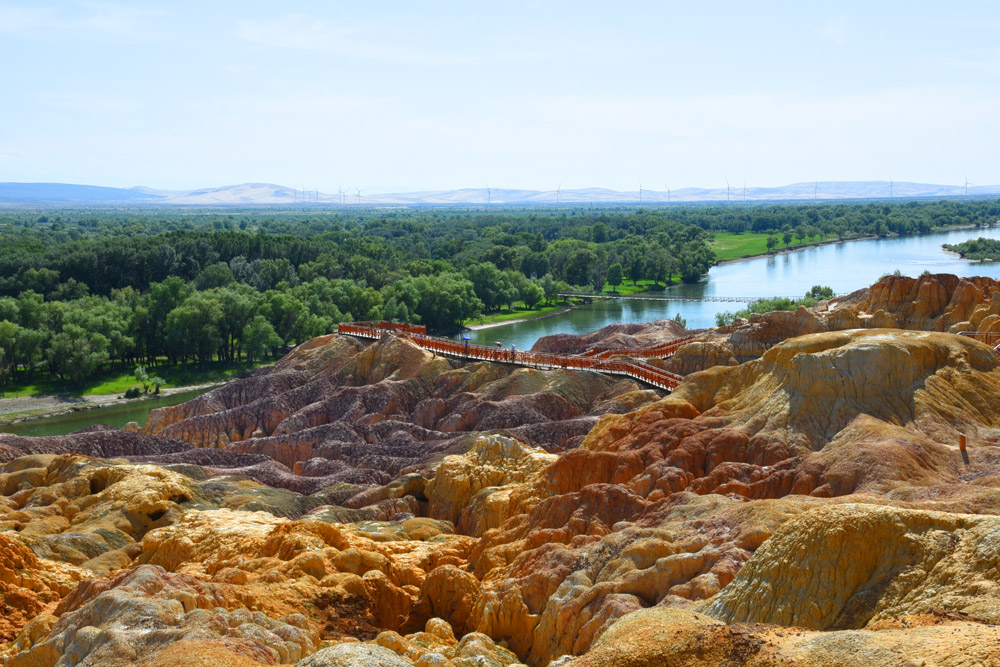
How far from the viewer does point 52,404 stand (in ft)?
277

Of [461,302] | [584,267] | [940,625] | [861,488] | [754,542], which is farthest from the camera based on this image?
[584,267]

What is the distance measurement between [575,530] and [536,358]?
1362 inches

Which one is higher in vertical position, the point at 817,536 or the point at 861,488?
the point at 817,536

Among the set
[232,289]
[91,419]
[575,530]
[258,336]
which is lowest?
[91,419]

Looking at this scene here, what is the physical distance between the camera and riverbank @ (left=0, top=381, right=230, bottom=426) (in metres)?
80.2

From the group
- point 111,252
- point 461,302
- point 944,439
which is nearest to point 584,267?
point 461,302

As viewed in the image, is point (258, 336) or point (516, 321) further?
point (516, 321)

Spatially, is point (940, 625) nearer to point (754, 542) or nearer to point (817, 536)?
point (817, 536)

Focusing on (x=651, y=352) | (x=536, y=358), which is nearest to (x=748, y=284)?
(x=651, y=352)

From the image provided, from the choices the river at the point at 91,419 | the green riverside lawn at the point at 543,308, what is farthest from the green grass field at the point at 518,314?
the river at the point at 91,419

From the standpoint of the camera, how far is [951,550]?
1661cm

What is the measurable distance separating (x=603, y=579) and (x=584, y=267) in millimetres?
134683

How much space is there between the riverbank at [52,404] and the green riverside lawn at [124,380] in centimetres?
183

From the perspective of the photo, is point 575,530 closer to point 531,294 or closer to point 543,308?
point 531,294
